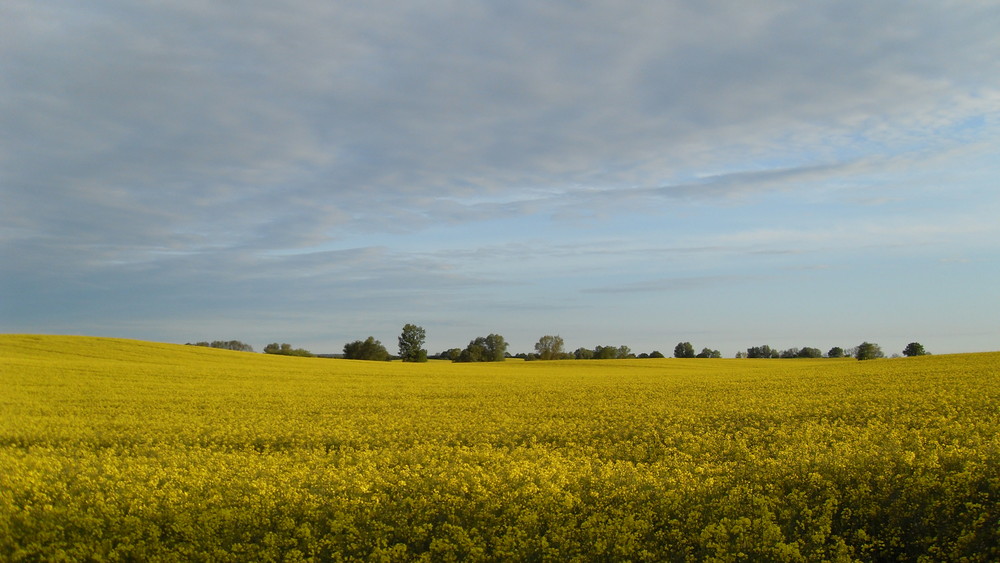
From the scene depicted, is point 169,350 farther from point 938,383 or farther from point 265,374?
point 938,383

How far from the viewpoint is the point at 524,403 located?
2062cm

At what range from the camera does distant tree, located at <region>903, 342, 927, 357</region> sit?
68.1m

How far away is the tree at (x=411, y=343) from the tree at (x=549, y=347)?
23.7 meters

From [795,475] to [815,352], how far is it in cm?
11084

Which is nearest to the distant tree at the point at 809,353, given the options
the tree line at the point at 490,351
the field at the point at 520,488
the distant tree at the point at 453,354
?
the tree line at the point at 490,351

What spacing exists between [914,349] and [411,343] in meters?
68.9

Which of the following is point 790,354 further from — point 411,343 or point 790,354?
point 411,343

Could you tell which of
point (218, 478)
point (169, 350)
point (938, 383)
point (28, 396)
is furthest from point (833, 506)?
point (169, 350)

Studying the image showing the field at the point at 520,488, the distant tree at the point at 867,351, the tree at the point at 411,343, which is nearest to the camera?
the field at the point at 520,488

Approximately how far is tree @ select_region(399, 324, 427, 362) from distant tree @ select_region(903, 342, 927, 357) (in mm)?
65742

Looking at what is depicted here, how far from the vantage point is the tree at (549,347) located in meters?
108

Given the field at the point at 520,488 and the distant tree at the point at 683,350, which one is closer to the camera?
the field at the point at 520,488

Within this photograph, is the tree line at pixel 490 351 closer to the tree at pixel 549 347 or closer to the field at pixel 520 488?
the tree at pixel 549 347

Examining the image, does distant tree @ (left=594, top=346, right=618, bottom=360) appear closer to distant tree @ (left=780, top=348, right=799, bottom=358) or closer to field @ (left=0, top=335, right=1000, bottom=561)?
distant tree @ (left=780, top=348, right=799, bottom=358)
